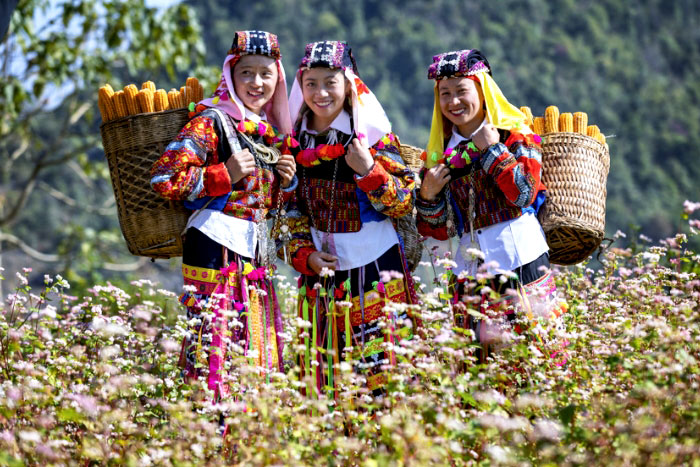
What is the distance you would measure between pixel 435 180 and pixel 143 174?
134 cm

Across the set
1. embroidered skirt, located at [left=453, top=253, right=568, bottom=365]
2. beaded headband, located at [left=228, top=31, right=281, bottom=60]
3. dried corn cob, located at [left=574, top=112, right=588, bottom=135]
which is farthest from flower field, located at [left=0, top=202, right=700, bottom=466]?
beaded headband, located at [left=228, top=31, right=281, bottom=60]

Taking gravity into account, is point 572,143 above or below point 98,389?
above

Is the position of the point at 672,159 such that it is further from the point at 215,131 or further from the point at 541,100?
the point at 215,131

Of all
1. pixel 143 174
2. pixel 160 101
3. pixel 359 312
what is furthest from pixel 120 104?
pixel 359 312

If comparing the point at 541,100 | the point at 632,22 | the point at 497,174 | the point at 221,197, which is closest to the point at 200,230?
the point at 221,197

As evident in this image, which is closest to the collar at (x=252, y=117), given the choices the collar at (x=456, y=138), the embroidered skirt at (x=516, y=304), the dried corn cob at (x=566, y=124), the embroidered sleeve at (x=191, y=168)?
the embroidered sleeve at (x=191, y=168)

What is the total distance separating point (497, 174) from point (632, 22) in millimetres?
61434

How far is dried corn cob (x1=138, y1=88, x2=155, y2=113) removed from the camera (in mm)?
3951

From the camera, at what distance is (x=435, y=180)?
402 cm

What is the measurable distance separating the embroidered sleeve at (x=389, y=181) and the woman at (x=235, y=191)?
0.38m

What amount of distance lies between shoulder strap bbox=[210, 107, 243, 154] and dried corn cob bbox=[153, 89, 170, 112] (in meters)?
0.25

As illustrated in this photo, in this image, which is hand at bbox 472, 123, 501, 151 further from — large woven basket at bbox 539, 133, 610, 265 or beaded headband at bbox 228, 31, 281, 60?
beaded headband at bbox 228, 31, 281, 60

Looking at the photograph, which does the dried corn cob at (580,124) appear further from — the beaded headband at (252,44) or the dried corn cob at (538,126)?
the beaded headband at (252,44)

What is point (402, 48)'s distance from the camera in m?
57.3
